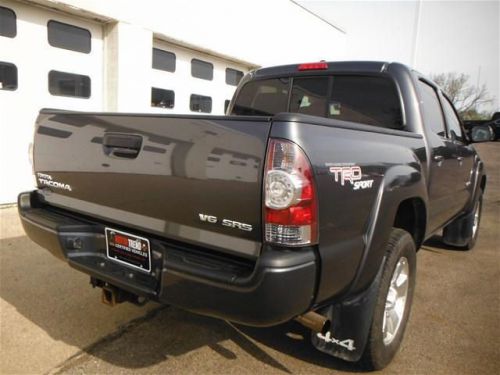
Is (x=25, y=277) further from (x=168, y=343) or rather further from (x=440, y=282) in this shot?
(x=440, y=282)

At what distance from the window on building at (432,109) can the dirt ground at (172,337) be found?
Answer: 1.46 meters

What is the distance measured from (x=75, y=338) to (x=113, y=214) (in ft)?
3.24

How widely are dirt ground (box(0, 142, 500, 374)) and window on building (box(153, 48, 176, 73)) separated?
4.21 metres

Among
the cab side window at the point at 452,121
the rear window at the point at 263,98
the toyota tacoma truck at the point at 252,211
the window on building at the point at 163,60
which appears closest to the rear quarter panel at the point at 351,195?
the toyota tacoma truck at the point at 252,211

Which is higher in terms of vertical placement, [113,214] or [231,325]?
[113,214]

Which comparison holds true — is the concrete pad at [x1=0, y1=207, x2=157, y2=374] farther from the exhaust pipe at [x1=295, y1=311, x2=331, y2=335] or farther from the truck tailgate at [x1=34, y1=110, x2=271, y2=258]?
the exhaust pipe at [x1=295, y1=311, x2=331, y2=335]

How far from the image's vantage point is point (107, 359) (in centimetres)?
239

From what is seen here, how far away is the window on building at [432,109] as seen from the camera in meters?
3.14

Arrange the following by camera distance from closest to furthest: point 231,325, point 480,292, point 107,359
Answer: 1. point 107,359
2. point 231,325
3. point 480,292

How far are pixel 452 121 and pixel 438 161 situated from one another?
109 centimetres

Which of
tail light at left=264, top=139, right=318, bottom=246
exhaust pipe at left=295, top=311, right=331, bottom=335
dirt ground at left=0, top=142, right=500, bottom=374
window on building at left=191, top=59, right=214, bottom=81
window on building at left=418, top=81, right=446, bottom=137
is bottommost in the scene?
dirt ground at left=0, top=142, right=500, bottom=374

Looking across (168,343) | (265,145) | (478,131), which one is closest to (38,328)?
(168,343)

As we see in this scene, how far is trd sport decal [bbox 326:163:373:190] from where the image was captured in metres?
1.78

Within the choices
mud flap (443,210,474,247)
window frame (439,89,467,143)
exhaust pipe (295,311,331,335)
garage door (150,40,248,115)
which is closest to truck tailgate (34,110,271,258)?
exhaust pipe (295,311,331,335)
